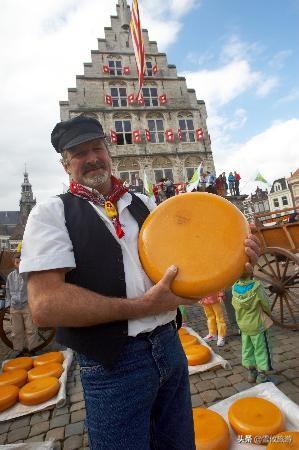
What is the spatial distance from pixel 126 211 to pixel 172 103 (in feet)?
78.1

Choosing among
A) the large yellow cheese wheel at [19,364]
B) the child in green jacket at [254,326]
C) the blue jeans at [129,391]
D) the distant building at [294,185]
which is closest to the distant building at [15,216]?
the distant building at [294,185]

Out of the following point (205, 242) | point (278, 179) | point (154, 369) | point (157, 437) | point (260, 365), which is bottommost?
point (260, 365)

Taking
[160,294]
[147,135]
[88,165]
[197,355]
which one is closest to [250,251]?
[160,294]

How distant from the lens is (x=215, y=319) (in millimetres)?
5453

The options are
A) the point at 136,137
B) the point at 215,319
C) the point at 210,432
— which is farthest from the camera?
the point at 136,137

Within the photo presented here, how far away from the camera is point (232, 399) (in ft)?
10.1

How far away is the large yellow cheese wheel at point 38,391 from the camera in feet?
12.2

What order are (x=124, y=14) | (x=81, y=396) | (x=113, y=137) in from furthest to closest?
(x=124, y=14)
(x=113, y=137)
(x=81, y=396)

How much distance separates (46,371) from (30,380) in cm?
25

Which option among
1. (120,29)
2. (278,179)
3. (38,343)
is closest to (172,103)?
(120,29)

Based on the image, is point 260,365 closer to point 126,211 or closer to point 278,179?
point 126,211

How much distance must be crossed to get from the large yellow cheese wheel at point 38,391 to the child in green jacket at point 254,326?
2.59 m

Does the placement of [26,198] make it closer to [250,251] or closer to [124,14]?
[124,14]

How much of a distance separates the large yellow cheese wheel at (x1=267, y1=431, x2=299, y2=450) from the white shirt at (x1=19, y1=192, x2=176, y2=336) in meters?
1.57
